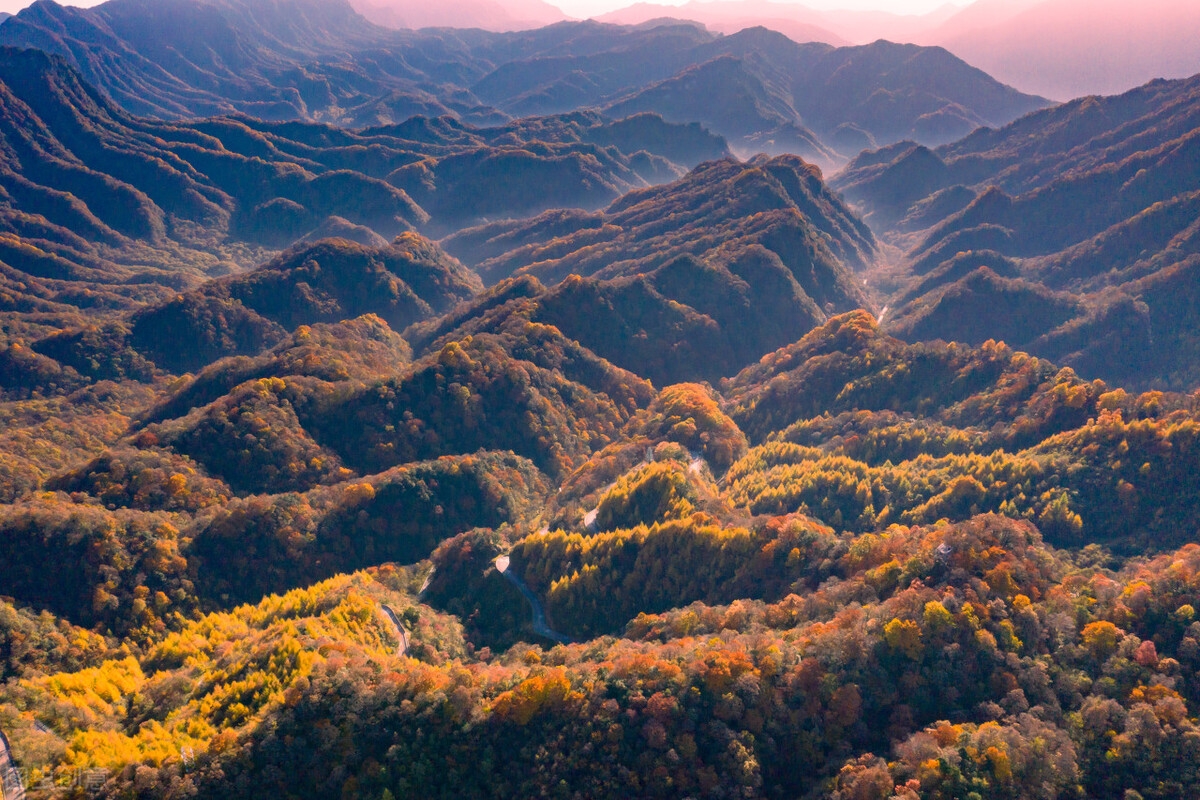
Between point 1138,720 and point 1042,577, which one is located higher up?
point 1042,577

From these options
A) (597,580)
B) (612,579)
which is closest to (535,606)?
(597,580)

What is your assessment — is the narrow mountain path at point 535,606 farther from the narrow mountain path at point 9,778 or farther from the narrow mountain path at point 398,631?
the narrow mountain path at point 9,778

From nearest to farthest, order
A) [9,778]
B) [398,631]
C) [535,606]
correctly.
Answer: [9,778] → [398,631] → [535,606]

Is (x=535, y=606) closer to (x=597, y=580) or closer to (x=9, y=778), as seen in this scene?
(x=597, y=580)

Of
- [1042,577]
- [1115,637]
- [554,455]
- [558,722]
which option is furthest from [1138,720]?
[554,455]

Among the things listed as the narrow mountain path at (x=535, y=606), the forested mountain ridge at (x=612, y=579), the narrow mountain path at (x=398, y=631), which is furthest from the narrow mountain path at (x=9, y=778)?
the narrow mountain path at (x=535, y=606)

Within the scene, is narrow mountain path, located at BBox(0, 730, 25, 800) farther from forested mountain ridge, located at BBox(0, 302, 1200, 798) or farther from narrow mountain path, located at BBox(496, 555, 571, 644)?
narrow mountain path, located at BBox(496, 555, 571, 644)

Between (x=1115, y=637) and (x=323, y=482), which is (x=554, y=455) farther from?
(x=1115, y=637)

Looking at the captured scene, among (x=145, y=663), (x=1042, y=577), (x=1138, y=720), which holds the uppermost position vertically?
(x=1042, y=577)
